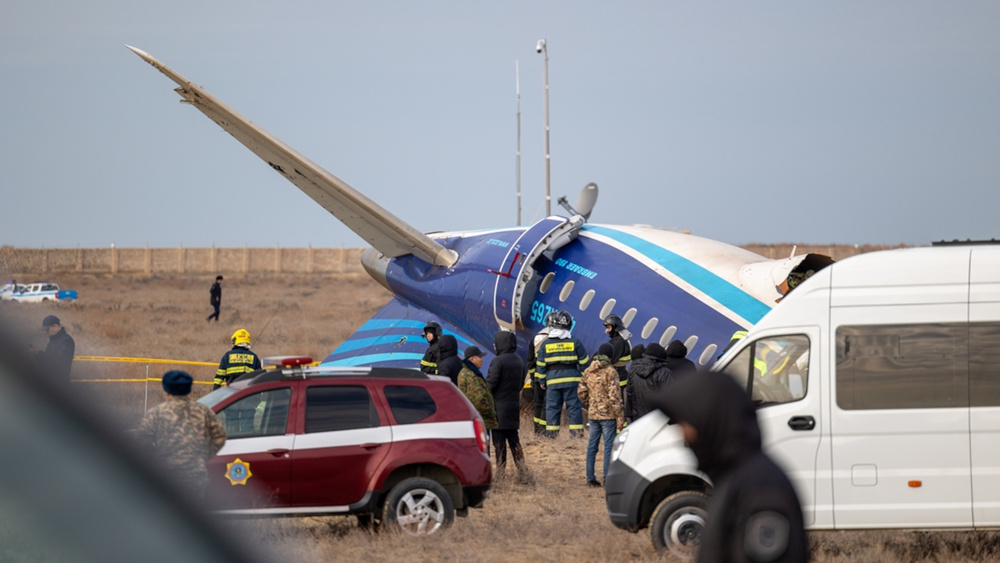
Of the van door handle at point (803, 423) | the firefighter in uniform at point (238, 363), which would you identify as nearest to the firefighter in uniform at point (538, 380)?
the firefighter in uniform at point (238, 363)

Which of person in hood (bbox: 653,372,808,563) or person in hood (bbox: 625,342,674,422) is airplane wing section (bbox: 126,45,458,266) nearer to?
person in hood (bbox: 625,342,674,422)

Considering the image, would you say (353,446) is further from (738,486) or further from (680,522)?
(738,486)

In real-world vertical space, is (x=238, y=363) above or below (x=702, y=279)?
below

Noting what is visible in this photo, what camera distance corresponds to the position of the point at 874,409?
906 cm

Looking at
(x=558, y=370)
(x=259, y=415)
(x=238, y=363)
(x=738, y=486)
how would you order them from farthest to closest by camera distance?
(x=558, y=370)
(x=238, y=363)
(x=259, y=415)
(x=738, y=486)

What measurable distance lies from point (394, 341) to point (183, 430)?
13286 mm

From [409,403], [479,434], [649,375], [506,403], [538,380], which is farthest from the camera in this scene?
[538,380]

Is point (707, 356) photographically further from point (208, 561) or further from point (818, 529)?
point (208, 561)

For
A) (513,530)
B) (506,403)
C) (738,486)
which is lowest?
(513,530)

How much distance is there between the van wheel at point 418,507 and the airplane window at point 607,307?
7375 mm

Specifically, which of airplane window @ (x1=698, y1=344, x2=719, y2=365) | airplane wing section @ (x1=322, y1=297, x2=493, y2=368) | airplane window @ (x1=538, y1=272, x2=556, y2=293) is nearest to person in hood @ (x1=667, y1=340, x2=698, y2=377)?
airplane window @ (x1=698, y1=344, x2=719, y2=365)

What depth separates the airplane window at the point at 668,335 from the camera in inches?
609

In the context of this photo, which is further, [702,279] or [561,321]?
[702,279]

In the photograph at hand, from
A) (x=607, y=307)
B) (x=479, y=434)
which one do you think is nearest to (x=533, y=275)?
(x=607, y=307)
